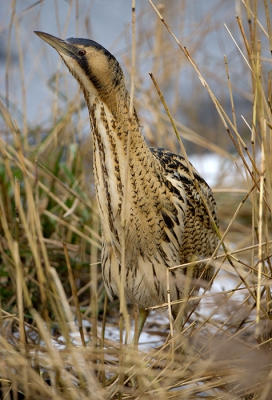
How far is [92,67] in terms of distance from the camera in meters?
1.62

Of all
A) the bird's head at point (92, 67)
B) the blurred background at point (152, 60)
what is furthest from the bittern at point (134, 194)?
the blurred background at point (152, 60)

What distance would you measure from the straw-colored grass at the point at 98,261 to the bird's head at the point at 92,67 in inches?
3.5

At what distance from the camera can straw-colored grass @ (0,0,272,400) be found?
4.81 ft

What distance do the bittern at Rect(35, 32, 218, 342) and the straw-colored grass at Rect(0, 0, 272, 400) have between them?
0.30 feet

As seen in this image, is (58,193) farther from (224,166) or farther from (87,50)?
(87,50)

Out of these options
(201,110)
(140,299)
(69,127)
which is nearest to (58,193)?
(69,127)

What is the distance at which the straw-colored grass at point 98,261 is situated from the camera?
147cm

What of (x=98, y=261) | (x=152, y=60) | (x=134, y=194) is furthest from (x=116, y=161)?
(x=152, y=60)

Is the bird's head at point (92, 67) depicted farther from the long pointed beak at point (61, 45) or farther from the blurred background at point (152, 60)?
the blurred background at point (152, 60)

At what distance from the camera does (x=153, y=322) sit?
97.0 inches

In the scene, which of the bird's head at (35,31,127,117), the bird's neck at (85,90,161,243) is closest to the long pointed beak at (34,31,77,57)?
the bird's head at (35,31,127,117)

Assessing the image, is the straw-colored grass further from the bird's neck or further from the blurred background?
the bird's neck

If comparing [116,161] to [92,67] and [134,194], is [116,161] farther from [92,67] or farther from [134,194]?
[92,67]

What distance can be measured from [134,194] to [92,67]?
372mm
